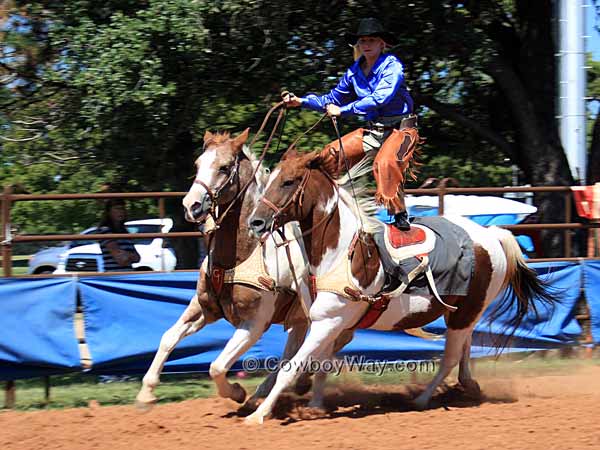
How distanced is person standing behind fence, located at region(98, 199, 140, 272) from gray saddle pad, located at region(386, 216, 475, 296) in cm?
272

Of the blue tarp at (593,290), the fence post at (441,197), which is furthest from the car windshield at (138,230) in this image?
the blue tarp at (593,290)

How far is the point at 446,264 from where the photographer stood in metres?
6.30

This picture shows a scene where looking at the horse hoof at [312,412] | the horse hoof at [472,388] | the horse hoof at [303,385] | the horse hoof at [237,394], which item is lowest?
the horse hoof at [472,388]

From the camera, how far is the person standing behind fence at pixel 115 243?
7672 mm

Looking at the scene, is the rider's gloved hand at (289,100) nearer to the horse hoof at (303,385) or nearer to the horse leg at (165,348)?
the horse leg at (165,348)

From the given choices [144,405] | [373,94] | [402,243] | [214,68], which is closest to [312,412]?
[144,405]

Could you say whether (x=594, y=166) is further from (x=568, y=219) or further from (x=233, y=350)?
(x=233, y=350)

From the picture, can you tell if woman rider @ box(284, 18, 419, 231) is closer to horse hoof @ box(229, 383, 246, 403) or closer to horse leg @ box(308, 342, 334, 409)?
horse leg @ box(308, 342, 334, 409)

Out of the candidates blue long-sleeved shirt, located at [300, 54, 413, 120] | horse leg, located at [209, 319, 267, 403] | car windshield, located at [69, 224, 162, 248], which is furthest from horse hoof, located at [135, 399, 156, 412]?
blue long-sleeved shirt, located at [300, 54, 413, 120]

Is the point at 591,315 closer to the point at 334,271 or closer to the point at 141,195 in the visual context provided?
the point at 334,271

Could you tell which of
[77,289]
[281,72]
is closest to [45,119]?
[281,72]

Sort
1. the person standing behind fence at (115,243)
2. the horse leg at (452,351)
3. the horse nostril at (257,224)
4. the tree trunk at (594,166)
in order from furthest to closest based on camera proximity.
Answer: the tree trunk at (594,166) < the person standing behind fence at (115,243) < the horse leg at (452,351) < the horse nostril at (257,224)

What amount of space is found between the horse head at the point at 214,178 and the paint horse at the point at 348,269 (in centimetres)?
38

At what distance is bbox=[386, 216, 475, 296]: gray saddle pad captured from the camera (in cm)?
613
